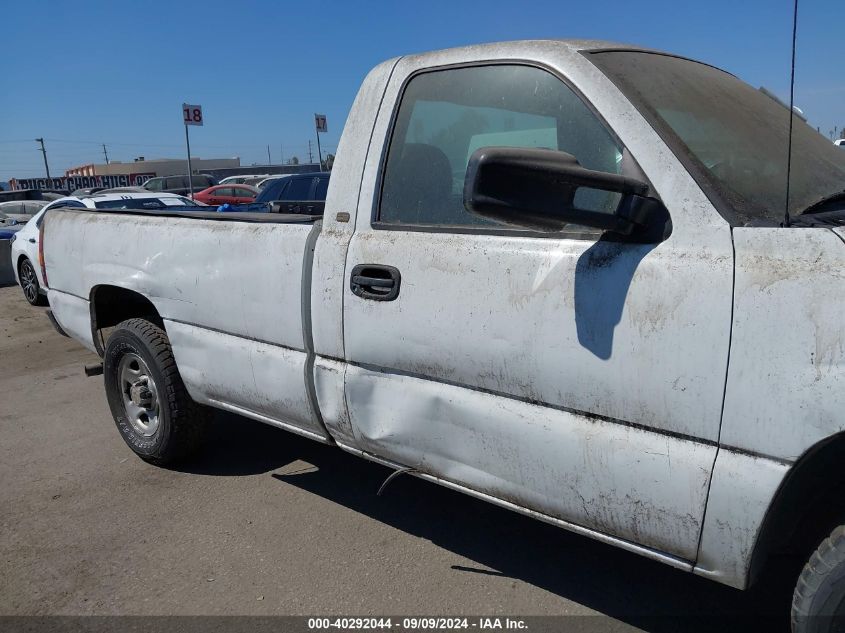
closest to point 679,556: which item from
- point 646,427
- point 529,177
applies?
point 646,427

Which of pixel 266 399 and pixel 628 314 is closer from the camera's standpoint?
pixel 628 314

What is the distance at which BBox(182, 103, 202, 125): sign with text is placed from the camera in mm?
17078

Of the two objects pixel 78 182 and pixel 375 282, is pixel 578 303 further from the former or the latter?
pixel 78 182

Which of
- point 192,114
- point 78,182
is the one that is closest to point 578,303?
point 192,114

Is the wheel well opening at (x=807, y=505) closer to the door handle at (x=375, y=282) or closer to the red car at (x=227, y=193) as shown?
the door handle at (x=375, y=282)

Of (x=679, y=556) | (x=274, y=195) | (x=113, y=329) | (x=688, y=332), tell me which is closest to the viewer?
(x=688, y=332)

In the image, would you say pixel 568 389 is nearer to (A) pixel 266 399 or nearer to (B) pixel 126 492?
(A) pixel 266 399

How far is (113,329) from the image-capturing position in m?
4.40

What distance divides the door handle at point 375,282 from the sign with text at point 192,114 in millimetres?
15598

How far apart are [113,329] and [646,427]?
131 inches

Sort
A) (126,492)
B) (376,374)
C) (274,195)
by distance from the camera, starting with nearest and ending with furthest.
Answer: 1. (376,374)
2. (126,492)
3. (274,195)

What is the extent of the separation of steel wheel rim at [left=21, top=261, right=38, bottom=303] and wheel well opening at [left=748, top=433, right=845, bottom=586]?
10.5 meters

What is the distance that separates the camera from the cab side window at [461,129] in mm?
2557

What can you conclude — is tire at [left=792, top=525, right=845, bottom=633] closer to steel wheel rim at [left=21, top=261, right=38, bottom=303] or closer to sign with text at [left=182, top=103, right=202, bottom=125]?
steel wheel rim at [left=21, top=261, right=38, bottom=303]
